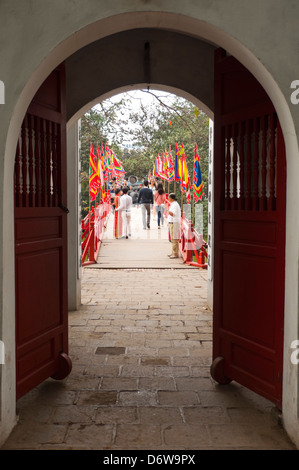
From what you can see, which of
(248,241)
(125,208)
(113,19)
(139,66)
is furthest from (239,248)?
(125,208)

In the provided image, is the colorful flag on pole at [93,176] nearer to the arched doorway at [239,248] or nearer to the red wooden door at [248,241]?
the arched doorway at [239,248]

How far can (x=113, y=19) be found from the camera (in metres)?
2.77

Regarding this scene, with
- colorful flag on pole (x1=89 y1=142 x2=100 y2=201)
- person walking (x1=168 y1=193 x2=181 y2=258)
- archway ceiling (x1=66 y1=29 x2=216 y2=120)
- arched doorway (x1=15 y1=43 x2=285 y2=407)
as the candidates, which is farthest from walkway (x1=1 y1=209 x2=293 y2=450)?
colorful flag on pole (x1=89 y1=142 x2=100 y2=201)

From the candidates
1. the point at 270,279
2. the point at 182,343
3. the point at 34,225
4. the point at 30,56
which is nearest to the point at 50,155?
the point at 34,225

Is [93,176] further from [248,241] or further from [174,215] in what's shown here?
[248,241]

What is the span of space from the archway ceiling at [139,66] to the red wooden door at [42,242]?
4.47 ft

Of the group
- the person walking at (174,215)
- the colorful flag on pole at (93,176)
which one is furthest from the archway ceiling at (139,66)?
the colorful flag on pole at (93,176)

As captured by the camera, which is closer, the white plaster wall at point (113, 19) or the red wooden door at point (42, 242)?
the white plaster wall at point (113, 19)

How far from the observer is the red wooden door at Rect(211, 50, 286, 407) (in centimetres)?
299

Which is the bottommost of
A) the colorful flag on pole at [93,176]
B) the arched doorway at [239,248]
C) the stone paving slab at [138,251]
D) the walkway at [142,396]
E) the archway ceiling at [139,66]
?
the walkway at [142,396]

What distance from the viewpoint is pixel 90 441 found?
2703 mm

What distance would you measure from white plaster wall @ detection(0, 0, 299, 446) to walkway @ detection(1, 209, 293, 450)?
1.05 ft

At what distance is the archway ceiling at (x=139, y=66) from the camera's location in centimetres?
486
